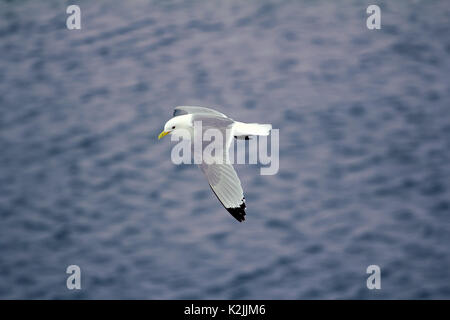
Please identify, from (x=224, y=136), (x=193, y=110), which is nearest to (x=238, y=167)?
(x=193, y=110)

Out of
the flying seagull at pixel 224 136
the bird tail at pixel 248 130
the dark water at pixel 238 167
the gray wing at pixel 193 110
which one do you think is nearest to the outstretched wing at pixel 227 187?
the flying seagull at pixel 224 136

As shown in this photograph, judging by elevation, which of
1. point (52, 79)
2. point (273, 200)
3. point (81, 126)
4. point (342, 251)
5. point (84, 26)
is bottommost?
point (342, 251)

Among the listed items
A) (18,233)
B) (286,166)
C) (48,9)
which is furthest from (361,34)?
(18,233)

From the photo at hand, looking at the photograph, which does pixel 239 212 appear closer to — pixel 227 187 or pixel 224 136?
pixel 227 187

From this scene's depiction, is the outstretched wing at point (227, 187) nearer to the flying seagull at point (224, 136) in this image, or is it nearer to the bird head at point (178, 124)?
the flying seagull at point (224, 136)

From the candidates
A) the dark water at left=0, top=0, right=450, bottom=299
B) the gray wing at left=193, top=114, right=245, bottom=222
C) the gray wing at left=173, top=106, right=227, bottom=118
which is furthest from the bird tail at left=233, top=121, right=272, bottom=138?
the dark water at left=0, top=0, right=450, bottom=299

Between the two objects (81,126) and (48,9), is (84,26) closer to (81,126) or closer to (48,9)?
(48,9)
